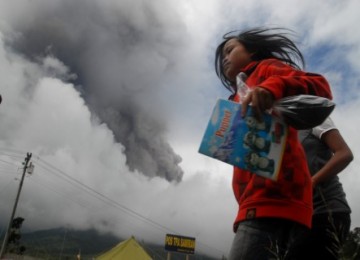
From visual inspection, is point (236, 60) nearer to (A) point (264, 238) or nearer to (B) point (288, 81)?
(B) point (288, 81)

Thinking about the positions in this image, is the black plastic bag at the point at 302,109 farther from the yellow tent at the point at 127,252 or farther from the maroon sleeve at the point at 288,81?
the yellow tent at the point at 127,252

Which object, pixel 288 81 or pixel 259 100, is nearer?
pixel 259 100

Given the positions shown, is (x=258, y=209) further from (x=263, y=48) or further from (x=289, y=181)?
(x=263, y=48)

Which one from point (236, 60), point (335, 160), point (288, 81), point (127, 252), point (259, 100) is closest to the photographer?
point (259, 100)

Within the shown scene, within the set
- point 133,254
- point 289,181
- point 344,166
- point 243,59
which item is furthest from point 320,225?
point 133,254

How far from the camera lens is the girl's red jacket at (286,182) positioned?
144cm

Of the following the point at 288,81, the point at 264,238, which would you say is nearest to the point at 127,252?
the point at 264,238

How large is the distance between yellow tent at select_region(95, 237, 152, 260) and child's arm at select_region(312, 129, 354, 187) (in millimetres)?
15584

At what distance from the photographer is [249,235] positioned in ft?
4.68

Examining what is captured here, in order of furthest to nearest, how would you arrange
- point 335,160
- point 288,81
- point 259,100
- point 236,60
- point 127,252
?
point 127,252, point 335,160, point 236,60, point 288,81, point 259,100

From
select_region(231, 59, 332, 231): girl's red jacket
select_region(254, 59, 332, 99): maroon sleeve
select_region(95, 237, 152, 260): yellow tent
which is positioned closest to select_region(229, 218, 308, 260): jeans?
select_region(231, 59, 332, 231): girl's red jacket

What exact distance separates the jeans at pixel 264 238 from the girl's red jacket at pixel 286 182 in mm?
36

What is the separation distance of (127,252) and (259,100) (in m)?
17.0

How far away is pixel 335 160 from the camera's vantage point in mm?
2135
